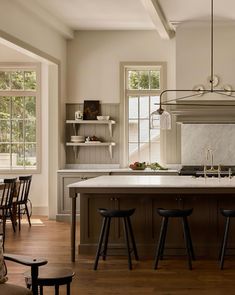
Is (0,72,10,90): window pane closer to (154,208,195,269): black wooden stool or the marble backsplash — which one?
the marble backsplash

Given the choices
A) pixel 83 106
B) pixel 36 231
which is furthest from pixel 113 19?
pixel 36 231

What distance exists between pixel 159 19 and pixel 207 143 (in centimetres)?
240

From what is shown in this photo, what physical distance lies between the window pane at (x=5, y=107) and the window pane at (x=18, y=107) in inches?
3.5

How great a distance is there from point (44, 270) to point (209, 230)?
298cm

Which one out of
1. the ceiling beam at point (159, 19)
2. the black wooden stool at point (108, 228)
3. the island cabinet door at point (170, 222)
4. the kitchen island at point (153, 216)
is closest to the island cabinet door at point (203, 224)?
the kitchen island at point (153, 216)

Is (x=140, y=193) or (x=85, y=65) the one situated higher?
(x=85, y=65)

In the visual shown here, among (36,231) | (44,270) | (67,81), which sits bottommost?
(36,231)

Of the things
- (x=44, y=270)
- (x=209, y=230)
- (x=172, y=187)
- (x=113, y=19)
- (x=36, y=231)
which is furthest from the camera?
(x=113, y=19)

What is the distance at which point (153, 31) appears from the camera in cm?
1031

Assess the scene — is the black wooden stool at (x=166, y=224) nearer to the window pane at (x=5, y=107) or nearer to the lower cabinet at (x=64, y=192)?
the lower cabinet at (x=64, y=192)

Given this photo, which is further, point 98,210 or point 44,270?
point 98,210

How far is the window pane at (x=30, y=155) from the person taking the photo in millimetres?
10703

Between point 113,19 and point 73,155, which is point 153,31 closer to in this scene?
point 113,19

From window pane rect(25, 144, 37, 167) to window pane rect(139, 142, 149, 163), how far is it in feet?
6.12
